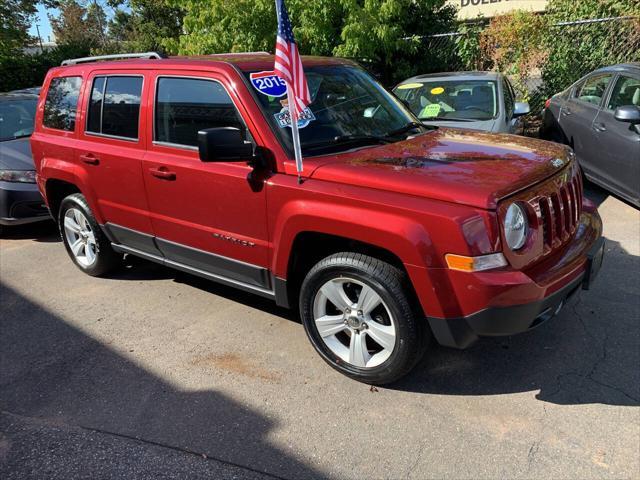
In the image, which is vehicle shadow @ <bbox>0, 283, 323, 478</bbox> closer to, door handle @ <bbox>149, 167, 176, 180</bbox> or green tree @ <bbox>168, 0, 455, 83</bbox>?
door handle @ <bbox>149, 167, 176, 180</bbox>

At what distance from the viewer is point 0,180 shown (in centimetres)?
610

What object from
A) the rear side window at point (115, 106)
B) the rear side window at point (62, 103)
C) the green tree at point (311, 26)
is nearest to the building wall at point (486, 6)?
the green tree at point (311, 26)

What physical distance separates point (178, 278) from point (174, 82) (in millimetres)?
1942

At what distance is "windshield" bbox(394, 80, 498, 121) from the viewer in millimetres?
6574

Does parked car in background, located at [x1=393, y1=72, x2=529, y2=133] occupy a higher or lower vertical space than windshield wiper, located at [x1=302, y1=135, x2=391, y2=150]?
lower

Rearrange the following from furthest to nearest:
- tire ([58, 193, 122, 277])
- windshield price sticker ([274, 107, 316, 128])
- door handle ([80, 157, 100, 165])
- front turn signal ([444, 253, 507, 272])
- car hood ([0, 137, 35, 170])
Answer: car hood ([0, 137, 35, 170]) < tire ([58, 193, 122, 277]) < door handle ([80, 157, 100, 165]) < windshield price sticker ([274, 107, 316, 128]) < front turn signal ([444, 253, 507, 272])

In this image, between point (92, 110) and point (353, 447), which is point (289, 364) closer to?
point (353, 447)

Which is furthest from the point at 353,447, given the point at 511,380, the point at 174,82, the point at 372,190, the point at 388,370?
the point at 174,82

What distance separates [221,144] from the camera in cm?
305

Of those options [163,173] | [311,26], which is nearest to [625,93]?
[163,173]

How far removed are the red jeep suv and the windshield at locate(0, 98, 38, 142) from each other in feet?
10.0

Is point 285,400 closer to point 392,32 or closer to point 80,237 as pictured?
point 80,237

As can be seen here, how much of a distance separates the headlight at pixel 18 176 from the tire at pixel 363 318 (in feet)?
14.9

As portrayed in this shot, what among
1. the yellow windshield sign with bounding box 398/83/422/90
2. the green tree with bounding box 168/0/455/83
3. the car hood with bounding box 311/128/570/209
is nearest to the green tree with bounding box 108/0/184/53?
the green tree with bounding box 168/0/455/83
